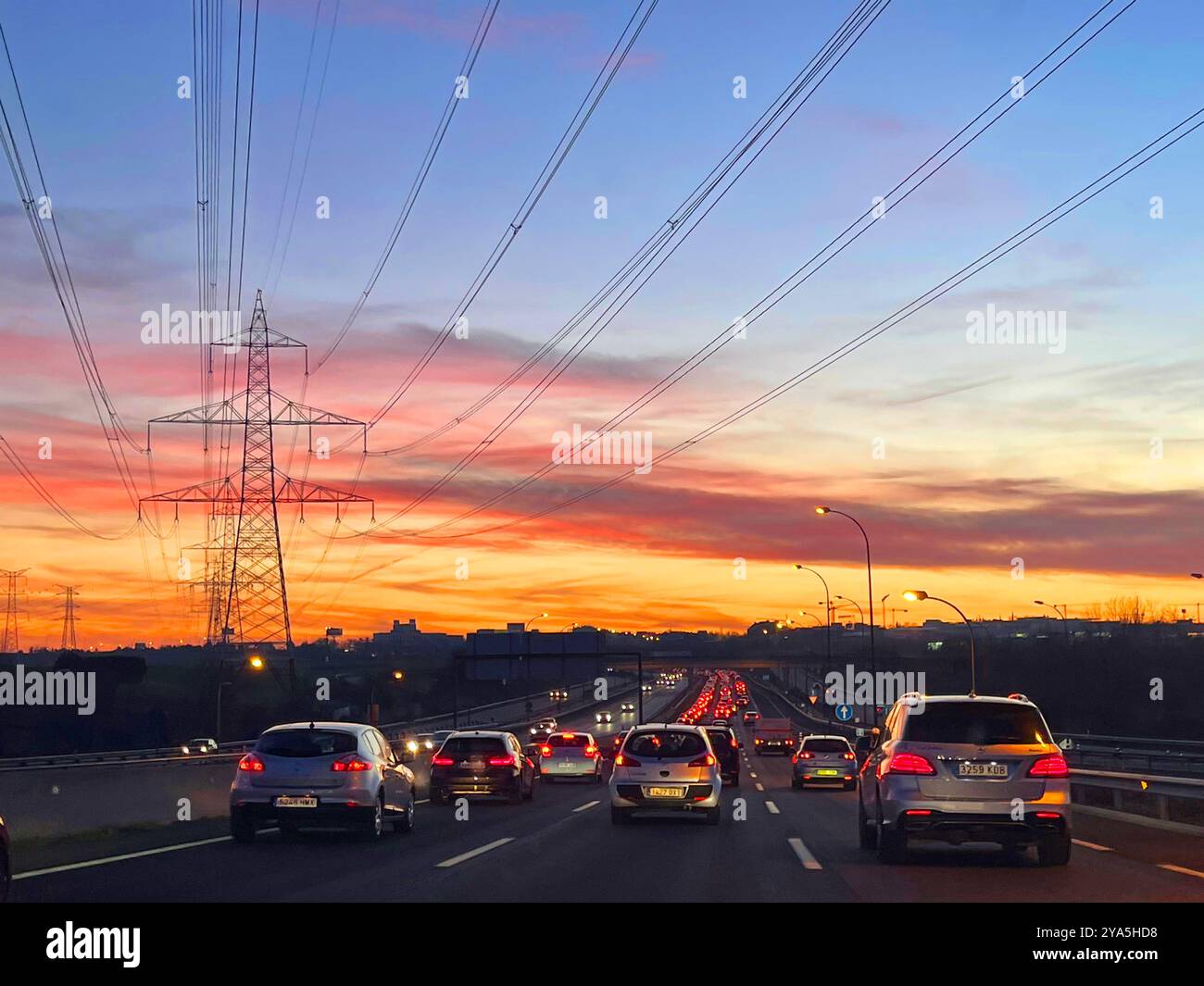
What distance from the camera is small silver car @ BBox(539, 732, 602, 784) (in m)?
45.5

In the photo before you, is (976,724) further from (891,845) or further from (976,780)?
(891,845)

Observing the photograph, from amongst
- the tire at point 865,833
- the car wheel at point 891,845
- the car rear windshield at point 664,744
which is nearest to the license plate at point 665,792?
the car rear windshield at point 664,744

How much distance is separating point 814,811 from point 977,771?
13515mm

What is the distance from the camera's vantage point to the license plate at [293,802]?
64.8 ft

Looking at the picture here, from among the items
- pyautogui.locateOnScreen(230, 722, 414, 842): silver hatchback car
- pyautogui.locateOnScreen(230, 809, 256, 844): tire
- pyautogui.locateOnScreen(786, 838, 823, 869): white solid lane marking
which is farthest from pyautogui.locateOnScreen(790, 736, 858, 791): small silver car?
pyautogui.locateOnScreen(230, 809, 256, 844): tire

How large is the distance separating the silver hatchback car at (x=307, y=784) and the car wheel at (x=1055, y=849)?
31.1 feet

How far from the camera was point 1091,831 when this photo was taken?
2331 cm

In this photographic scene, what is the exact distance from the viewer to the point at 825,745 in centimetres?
4209

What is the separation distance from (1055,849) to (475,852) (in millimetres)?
7384

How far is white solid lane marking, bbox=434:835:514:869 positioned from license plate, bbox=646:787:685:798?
3.28m

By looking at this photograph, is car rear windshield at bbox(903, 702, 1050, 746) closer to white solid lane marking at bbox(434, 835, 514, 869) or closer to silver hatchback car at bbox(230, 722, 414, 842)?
white solid lane marking at bbox(434, 835, 514, 869)
